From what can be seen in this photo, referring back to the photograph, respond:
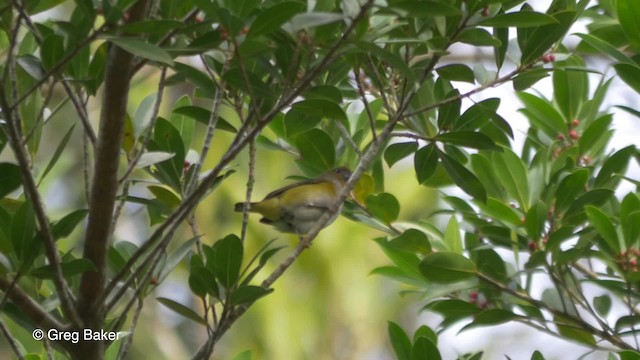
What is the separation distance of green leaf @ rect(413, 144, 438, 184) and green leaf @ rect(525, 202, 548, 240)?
0.96 feet

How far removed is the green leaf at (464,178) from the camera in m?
2.28

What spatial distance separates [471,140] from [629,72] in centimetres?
42

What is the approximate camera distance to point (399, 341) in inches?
96.0

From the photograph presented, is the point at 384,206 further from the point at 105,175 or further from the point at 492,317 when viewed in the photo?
the point at 105,175

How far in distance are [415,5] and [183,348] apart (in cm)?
570

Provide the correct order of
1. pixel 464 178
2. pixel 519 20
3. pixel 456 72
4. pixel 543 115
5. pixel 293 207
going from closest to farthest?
1. pixel 519 20
2. pixel 456 72
3. pixel 464 178
4. pixel 543 115
5. pixel 293 207

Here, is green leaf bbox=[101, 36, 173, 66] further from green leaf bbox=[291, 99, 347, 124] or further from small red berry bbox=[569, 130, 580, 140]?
small red berry bbox=[569, 130, 580, 140]

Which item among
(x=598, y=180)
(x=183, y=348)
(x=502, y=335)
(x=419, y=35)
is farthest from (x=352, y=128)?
(x=502, y=335)

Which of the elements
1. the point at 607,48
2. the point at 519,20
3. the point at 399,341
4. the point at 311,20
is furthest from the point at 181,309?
the point at 607,48

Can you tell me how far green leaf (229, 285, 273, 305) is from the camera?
1907mm

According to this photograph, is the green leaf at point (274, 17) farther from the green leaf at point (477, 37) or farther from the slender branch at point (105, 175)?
the green leaf at point (477, 37)

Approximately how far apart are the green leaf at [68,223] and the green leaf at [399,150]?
2.89 ft

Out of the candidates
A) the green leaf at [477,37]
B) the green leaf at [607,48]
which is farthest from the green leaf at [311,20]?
the green leaf at [607,48]

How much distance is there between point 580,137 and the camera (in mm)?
2844
